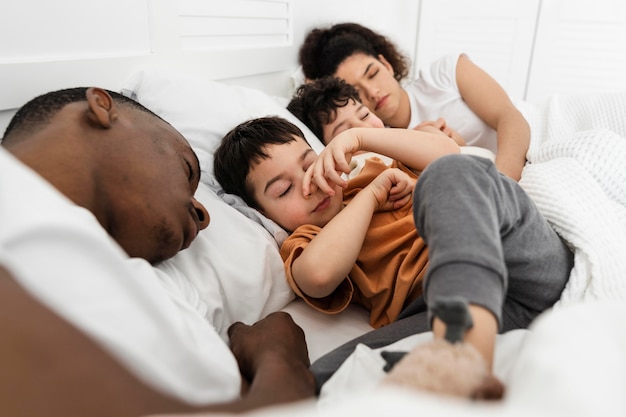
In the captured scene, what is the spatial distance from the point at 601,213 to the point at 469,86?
37.8 inches

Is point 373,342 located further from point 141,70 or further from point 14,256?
point 141,70

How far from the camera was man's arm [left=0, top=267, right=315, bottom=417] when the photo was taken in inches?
15.1

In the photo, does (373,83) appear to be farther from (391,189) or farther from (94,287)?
(94,287)

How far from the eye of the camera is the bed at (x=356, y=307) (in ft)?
1.09

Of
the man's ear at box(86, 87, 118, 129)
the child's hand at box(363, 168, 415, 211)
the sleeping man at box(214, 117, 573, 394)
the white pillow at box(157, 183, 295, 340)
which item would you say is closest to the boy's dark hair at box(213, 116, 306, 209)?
the sleeping man at box(214, 117, 573, 394)

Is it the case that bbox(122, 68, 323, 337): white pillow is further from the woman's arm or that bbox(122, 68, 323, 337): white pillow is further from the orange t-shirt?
the woman's arm

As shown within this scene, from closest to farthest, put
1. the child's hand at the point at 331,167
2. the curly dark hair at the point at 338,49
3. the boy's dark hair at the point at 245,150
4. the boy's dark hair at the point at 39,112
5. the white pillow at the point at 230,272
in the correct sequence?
the boy's dark hair at the point at 39,112
the white pillow at the point at 230,272
the child's hand at the point at 331,167
the boy's dark hair at the point at 245,150
the curly dark hair at the point at 338,49

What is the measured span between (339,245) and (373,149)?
0.26 metres

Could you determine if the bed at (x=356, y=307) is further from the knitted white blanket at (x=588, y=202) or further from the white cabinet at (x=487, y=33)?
the white cabinet at (x=487, y=33)

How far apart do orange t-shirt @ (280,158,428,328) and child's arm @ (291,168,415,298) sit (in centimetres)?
4

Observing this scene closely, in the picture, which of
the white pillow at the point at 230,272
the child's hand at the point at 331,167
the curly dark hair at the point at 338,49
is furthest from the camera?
the curly dark hair at the point at 338,49

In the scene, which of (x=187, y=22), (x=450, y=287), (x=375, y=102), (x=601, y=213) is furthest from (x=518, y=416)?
(x=375, y=102)

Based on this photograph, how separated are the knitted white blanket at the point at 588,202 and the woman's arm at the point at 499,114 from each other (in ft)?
0.57

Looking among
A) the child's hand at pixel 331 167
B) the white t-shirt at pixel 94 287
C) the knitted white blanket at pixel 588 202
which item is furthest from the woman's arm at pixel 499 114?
the white t-shirt at pixel 94 287
